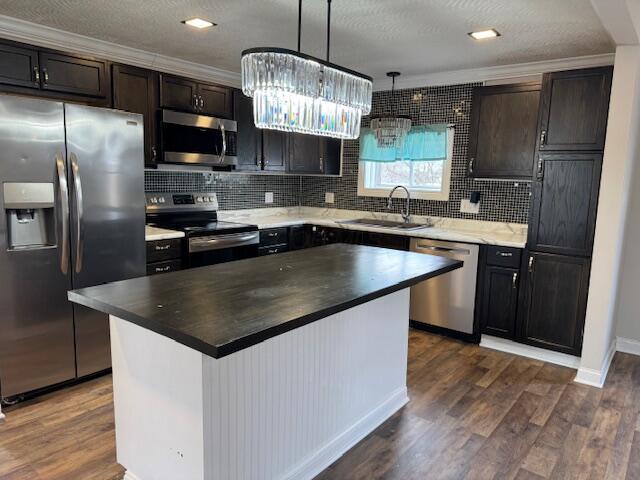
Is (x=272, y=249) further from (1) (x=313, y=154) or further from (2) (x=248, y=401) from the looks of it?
(2) (x=248, y=401)

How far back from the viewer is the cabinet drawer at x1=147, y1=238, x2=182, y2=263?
3.31m

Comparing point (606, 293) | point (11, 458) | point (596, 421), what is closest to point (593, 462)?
point (596, 421)

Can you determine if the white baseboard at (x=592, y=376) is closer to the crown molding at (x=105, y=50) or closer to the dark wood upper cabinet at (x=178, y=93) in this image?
the dark wood upper cabinet at (x=178, y=93)

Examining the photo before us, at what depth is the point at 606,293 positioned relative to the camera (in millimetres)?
3096

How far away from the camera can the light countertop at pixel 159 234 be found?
10.8 ft

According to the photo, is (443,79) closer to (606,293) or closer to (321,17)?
(321,17)

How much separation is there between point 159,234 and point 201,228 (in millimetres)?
468

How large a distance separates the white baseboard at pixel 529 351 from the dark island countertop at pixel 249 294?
1548 millimetres

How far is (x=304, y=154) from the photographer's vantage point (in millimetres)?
4855

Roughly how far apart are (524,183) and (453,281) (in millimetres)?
1063

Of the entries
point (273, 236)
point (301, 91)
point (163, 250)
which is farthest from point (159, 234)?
point (301, 91)

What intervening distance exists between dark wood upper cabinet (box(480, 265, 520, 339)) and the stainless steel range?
2029 mm

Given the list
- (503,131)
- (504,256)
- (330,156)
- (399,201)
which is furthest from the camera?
(330,156)

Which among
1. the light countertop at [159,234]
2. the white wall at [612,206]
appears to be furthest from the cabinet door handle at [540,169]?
the light countertop at [159,234]
